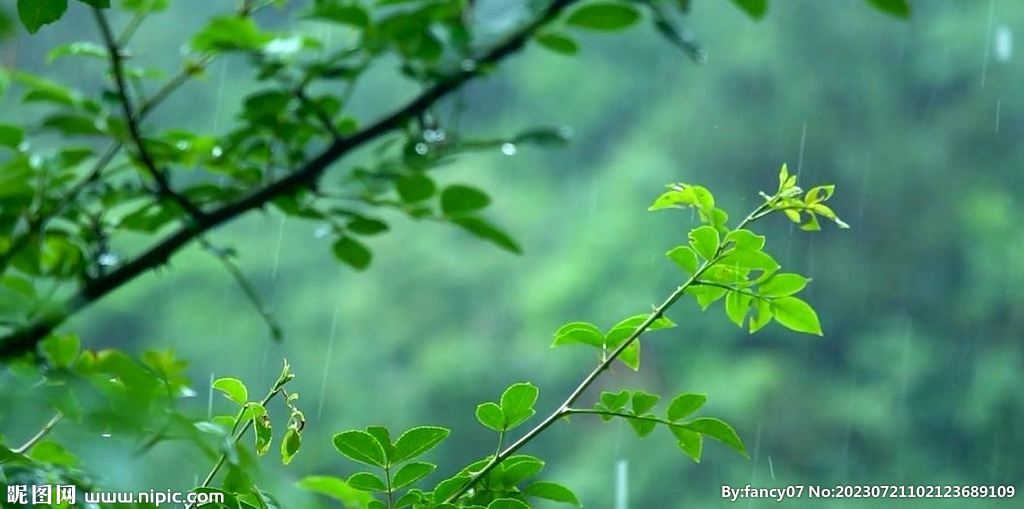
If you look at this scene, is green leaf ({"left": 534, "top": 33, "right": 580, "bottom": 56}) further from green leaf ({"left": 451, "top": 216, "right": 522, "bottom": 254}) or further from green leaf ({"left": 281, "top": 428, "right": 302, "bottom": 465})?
green leaf ({"left": 281, "top": 428, "right": 302, "bottom": 465})

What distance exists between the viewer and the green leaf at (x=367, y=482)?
14.2 inches

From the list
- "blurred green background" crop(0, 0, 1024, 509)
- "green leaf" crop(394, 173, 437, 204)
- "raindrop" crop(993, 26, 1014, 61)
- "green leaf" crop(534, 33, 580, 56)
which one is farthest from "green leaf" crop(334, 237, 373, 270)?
"raindrop" crop(993, 26, 1014, 61)

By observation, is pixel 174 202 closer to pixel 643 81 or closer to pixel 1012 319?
pixel 1012 319

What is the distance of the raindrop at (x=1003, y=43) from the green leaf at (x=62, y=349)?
533cm

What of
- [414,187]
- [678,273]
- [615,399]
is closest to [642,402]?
[615,399]

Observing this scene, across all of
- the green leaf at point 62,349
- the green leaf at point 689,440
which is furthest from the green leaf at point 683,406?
the green leaf at point 62,349

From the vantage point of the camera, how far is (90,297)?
48 centimetres

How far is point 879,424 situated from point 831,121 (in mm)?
1751

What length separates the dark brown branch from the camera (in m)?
0.50

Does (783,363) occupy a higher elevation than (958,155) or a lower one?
lower

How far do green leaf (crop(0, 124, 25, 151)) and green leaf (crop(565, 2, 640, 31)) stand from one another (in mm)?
279

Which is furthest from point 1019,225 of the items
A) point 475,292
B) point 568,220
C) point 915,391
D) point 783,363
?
point 475,292

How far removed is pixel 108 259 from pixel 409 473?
0.86 feet

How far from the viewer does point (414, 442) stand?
36 centimetres
